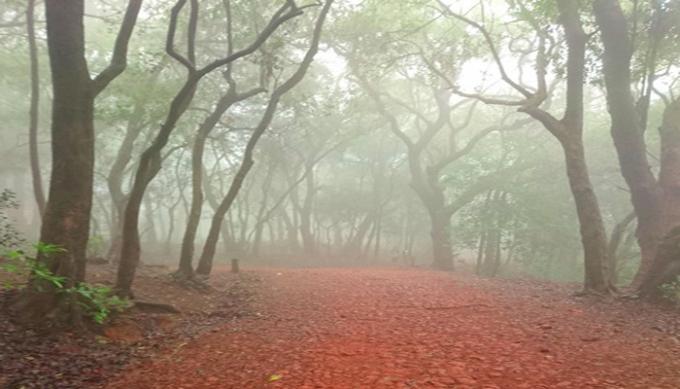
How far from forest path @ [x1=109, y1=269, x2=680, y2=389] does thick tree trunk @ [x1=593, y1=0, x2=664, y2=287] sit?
3076 mm

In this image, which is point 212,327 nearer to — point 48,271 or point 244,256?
point 48,271

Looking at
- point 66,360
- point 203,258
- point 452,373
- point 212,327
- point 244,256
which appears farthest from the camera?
point 244,256

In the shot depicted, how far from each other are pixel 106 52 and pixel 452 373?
19.1 m

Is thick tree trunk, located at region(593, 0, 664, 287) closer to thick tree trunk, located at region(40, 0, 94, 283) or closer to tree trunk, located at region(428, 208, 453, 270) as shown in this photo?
thick tree trunk, located at region(40, 0, 94, 283)

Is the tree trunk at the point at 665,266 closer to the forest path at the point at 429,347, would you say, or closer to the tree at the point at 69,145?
the forest path at the point at 429,347

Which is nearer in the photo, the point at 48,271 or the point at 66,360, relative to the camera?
the point at 66,360

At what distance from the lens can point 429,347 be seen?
22.3 ft

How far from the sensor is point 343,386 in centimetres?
537

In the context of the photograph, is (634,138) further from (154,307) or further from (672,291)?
(154,307)

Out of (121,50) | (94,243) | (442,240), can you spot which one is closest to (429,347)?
(121,50)

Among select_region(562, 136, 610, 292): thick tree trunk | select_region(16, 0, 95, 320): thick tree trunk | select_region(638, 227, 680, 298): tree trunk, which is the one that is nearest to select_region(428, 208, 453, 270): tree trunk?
select_region(562, 136, 610, 292): thick tree trunk

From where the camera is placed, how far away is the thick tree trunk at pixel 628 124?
11906mm

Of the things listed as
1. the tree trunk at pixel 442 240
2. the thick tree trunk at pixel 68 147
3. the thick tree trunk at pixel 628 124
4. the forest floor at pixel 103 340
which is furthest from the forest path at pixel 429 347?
the tree trunk at pixel 442 240

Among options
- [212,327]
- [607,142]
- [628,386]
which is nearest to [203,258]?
[212,327]
